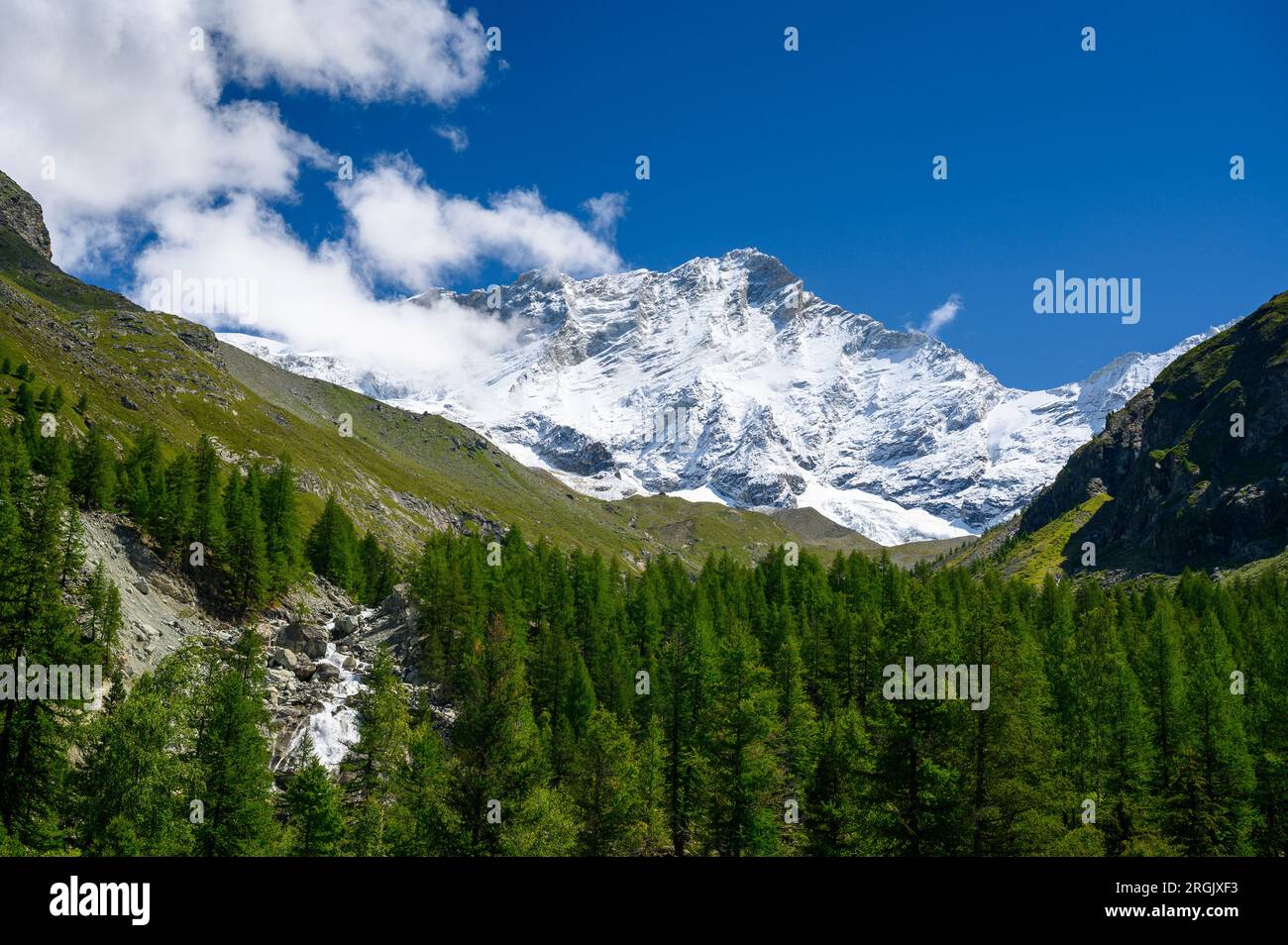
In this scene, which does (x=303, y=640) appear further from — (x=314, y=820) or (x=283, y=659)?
(x=314, y=820)

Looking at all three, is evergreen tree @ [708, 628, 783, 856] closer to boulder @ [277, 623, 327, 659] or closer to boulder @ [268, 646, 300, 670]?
boulder @ [268, 646, 300, 670]

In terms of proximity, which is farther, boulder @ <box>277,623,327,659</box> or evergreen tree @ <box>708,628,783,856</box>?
boulder @ <box>277,623,327,659</box>

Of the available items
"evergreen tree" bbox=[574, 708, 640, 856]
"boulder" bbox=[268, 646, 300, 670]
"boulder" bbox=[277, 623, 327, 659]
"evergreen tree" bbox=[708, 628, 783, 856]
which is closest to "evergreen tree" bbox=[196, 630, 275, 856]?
"evergreen tree" bbox=[574, 708, 640, 856]

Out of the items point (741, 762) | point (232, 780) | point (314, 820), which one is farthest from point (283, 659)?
point (741, 762)

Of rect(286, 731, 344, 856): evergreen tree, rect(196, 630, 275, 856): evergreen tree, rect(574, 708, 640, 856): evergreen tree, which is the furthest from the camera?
rect(574, 708, 640, 856): evergreen tree

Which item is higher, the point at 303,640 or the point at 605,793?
the point at 303,640

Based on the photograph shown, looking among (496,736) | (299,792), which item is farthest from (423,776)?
(496,736)

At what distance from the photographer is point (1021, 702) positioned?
38.4 metres

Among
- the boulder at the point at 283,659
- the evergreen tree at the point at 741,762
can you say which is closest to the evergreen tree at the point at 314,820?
the evergreen tree at the point at 741,762

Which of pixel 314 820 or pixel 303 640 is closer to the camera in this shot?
pixel 314 820

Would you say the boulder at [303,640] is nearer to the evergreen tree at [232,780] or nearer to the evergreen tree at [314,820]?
the evergreen tree at [232,780]
